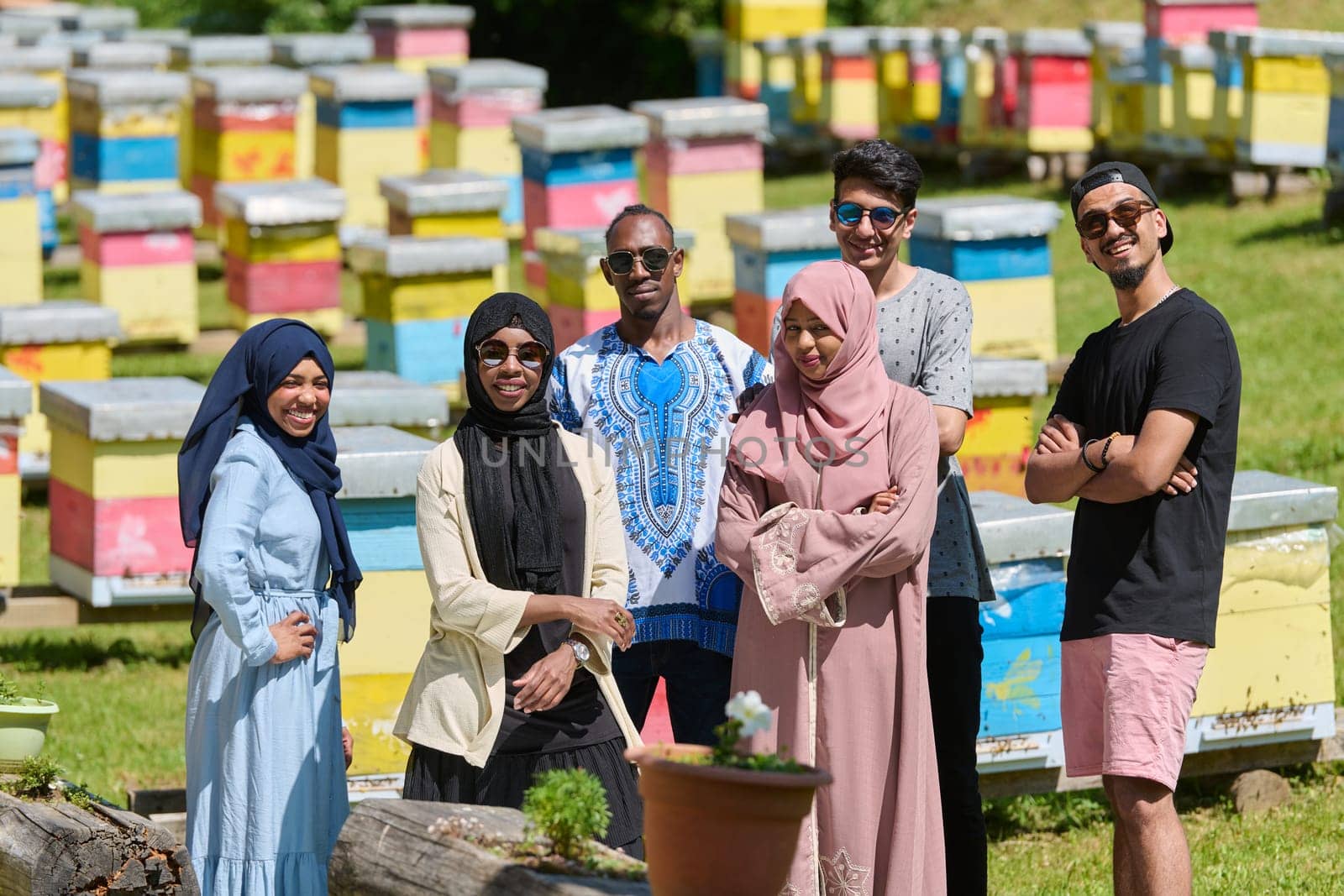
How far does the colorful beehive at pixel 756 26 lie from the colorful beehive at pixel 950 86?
298cm

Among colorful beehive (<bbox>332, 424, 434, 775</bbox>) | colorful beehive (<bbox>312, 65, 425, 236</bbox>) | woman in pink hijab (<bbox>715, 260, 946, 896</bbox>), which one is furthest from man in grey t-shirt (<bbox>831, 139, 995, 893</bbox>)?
colorful beehive (<bbox>312, 65, 425, 236</bbox>)

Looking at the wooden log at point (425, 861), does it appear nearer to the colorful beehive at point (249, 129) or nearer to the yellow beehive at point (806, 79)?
the colorful beehive at point (249, 129)

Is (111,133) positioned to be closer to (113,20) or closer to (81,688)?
(81,688)

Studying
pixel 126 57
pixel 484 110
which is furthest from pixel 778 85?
pixel 126 57

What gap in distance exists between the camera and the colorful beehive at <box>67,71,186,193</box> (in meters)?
14.6

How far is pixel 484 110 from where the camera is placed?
15.1 meters

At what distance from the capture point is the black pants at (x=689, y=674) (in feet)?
15.4

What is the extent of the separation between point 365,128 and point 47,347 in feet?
17.9

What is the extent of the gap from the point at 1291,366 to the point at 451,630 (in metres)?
6.81

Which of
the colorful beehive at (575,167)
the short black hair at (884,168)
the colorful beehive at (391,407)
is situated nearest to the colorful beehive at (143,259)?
the colorful beehive at (575,167)

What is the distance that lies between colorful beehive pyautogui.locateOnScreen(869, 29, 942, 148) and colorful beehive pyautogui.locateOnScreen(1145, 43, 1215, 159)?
3.64 metres

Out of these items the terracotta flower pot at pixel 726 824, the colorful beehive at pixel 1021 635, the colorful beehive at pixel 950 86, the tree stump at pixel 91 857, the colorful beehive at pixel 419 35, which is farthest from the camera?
the colorful beehive at pixel 419 35

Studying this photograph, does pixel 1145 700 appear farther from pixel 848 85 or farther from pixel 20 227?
pixel 848 85

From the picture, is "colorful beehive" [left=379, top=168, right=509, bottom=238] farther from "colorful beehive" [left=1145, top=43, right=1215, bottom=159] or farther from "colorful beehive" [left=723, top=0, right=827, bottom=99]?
"colorful beehive" [left=723, top=0, right=827, bottom=99]
